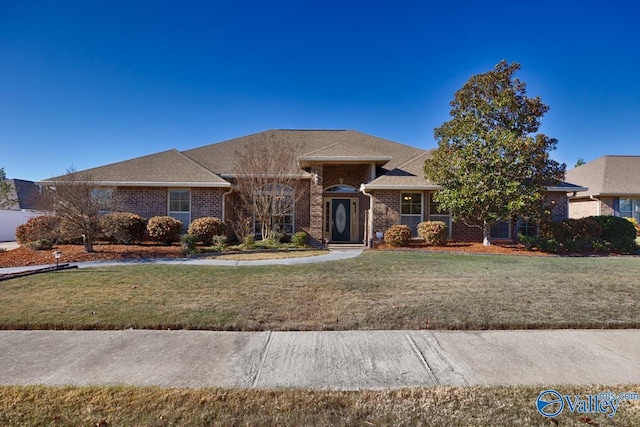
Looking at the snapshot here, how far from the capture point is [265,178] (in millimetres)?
14938

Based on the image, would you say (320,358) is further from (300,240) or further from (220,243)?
(300,240)

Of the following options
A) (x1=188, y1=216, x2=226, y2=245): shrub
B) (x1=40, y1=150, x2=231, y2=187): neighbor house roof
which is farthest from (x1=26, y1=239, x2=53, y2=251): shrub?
(x1=188, y1=216, x2=226, y2=245): shrub

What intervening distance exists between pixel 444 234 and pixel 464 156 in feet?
10.7

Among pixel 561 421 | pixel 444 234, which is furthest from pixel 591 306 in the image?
pixel 444 234

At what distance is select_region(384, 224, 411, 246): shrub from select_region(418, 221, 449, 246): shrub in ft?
2.25

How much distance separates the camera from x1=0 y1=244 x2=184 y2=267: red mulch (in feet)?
34.5

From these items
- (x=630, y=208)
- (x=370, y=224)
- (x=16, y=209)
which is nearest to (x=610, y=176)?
(x=630, y=208)

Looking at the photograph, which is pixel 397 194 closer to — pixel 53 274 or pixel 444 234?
pixel 444 234

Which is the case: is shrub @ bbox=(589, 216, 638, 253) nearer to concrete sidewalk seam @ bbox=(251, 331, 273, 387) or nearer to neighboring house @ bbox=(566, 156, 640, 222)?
neighboring house @ bbox=(566, 156, 640, 222)

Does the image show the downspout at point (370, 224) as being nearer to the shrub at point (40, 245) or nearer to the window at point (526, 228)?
the window at point (526, 228)

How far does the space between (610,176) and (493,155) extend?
48.1 ft

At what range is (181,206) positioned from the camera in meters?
15.7

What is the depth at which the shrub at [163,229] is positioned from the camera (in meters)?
13.7

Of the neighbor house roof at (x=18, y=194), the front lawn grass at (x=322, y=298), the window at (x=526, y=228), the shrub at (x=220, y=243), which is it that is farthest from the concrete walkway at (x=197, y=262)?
Result: the neighbor house roof at (x=18, y=194)
